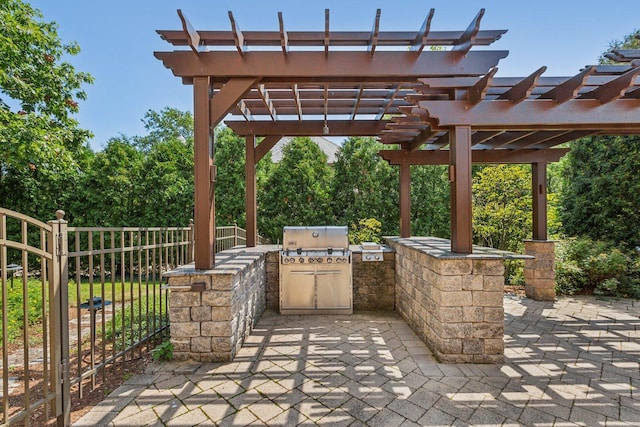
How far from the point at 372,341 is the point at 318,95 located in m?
3.32

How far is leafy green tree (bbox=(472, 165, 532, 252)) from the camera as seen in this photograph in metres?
7.53

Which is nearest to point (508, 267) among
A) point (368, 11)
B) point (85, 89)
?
point (368, 11)

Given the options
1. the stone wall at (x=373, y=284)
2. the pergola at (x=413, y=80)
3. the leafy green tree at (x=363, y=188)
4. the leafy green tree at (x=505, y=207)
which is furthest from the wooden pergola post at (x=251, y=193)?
the leafy green tree at (x=505, y=207)

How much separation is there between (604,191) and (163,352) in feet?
30.7

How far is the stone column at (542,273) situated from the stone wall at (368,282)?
270cm

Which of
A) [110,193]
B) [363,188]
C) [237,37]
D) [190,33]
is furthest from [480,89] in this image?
[110,193]

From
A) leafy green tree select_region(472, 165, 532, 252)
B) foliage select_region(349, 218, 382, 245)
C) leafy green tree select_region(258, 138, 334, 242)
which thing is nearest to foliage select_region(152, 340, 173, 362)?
foliage select_region(349, 218, 382, 245)

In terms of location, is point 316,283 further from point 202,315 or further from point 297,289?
point 202,315

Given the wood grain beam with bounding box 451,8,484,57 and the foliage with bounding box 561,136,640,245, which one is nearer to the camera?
the wood grain beam with bounding box 451,8,484,57

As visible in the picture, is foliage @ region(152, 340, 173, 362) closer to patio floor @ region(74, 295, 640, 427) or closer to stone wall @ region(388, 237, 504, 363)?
patio floor @ region(74, 295, 640, 427)

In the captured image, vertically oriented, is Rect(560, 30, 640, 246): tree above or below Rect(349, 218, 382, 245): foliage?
above

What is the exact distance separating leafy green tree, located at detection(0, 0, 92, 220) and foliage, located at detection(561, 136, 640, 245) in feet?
39.3

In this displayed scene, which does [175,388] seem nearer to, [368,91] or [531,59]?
[368,91]

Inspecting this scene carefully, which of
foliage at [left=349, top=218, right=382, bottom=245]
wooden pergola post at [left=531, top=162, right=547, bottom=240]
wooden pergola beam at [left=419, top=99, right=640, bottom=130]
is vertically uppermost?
wooden pergola beam at [left=419, top=99, right=640, bottom=130]
